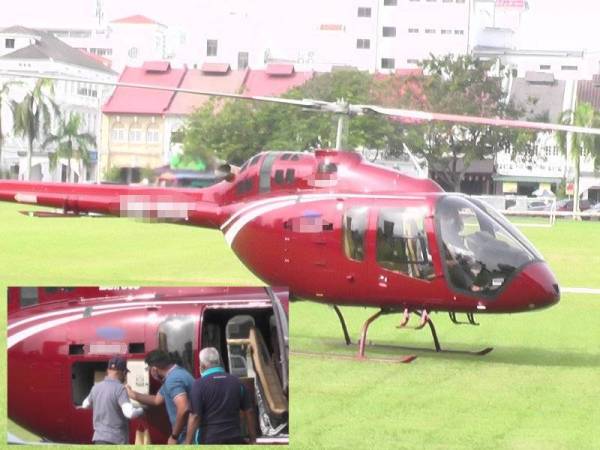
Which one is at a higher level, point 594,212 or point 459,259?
point 459,259

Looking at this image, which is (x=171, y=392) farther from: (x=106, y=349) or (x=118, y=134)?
(x=118, y=134)

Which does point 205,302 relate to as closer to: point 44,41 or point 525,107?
point 44,41

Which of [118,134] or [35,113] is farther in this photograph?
[35,113]

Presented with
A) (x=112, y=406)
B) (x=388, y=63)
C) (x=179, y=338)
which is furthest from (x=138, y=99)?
(x=388, y=63)

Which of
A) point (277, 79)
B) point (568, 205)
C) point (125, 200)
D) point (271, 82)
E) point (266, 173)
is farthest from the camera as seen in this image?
point (568, 205)

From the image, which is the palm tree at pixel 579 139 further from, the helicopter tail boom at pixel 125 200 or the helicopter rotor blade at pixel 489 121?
the helicopter rotor blade at pixel 489 121

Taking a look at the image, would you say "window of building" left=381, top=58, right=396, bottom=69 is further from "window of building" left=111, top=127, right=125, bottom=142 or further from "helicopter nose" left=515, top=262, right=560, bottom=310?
"helicopter nose" left=515, top=262, right=560, bottom=310

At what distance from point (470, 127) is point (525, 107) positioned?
18.4m

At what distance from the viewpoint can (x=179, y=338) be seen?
7406 mm

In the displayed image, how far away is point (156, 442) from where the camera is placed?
23.5 ft

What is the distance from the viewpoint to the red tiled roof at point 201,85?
3001 cm

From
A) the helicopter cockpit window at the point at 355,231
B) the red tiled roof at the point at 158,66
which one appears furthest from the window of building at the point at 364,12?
the helicopter cockpit window at the point at 355,231

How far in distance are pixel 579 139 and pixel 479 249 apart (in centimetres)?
5426

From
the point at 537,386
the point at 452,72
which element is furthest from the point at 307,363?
the point at 452,72
